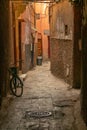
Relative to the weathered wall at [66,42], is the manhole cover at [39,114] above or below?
below

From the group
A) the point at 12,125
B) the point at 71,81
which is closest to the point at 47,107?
the point at 12,125

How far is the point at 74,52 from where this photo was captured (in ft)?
44.5

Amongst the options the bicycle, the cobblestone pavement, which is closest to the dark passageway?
the cobblestone pavement

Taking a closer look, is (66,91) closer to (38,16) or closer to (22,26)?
(22,26)

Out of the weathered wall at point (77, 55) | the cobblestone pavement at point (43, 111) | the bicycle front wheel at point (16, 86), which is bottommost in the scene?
the cobblestone pavement at point (43, 111)

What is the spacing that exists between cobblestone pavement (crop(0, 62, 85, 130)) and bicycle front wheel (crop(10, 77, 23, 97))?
262 mm

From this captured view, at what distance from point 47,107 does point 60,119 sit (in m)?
1.49

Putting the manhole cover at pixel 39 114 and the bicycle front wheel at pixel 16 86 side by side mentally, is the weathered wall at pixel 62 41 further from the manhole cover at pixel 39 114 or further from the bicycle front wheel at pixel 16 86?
the manhole cover at pixel 39 114

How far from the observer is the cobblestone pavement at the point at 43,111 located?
8.17 m

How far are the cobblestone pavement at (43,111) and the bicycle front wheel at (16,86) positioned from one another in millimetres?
262

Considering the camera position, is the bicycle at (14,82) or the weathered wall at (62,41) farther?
the weathered wall at (62,41)

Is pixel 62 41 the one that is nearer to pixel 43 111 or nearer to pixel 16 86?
pixel 16 86

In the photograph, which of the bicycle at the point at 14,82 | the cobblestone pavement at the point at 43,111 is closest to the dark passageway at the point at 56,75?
the cobblestone pavement at the point at 43,111

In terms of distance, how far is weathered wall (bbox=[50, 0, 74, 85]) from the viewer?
47.0ft
